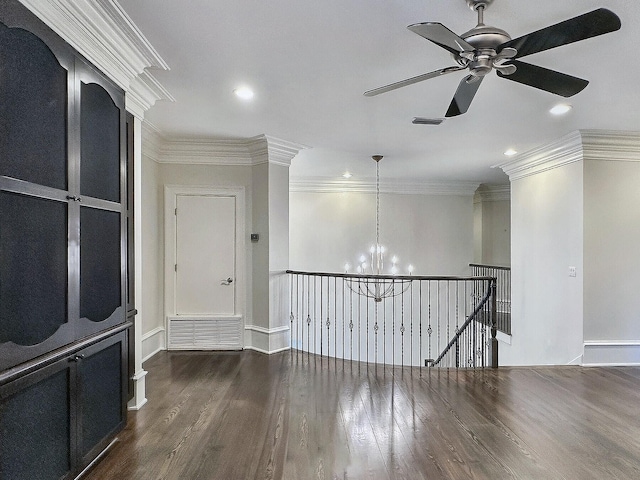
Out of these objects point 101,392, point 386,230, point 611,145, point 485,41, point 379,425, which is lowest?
point 379,425

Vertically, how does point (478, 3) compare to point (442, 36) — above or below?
above

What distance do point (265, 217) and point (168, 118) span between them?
65.5 inches

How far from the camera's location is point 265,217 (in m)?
5.02

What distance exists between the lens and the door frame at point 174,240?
16.5 feet

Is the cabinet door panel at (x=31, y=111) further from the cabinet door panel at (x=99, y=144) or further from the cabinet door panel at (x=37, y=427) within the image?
the cabinet door panel at (x=37, y=427)

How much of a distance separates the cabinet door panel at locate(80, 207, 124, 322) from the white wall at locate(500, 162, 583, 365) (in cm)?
509


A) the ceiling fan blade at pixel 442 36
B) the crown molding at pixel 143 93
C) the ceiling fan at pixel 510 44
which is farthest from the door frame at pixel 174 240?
the ceiling fan blade at pixel 442 36

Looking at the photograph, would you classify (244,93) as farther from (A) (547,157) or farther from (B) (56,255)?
(A) (547,157)

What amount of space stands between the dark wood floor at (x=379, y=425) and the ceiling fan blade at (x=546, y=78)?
7.71ft

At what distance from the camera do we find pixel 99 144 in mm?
2354

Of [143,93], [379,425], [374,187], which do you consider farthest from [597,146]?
[143,93]

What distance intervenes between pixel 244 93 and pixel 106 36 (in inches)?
49.0

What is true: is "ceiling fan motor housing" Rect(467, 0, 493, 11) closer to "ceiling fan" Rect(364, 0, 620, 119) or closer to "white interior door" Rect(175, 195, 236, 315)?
"ceiling fan" Rect(364, 0, 620, 119)

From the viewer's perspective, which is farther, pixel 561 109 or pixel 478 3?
pixel 561 109
